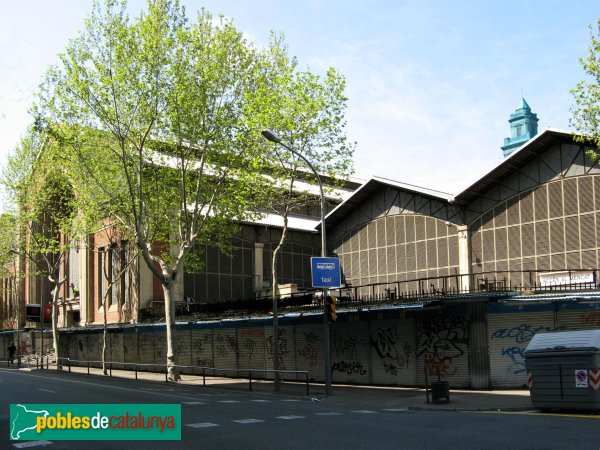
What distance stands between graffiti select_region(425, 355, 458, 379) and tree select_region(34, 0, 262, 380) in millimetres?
10206

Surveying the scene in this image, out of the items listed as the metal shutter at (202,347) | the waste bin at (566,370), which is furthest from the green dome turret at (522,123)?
the waste bin at (566,370)

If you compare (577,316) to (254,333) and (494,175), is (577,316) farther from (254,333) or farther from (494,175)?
(254,333)

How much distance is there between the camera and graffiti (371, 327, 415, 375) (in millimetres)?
27891

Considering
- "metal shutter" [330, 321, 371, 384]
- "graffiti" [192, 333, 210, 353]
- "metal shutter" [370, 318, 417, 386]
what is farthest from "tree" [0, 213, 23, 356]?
"metal shutter" [370, 318, 417, 386]

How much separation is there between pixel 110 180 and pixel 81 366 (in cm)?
2467

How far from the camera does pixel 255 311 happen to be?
35250 millimetres

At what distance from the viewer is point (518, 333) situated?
25.2m

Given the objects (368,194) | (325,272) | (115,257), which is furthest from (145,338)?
(325,272)

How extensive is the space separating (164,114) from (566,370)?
19888 mm

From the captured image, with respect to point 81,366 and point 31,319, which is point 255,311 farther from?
point 31,319

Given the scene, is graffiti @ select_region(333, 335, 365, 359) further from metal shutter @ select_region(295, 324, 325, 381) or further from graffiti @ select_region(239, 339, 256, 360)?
graffiti @ select_region(239, 339, 256, 360)

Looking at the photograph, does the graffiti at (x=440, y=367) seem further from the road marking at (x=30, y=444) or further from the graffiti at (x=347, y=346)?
the road marking at (x=30, y=444)

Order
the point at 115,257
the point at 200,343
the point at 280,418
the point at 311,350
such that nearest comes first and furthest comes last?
the point at 280,418, the point at 311,350, the point at 200,343, the point at 115,257

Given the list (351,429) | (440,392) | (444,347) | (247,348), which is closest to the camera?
(351,429)
